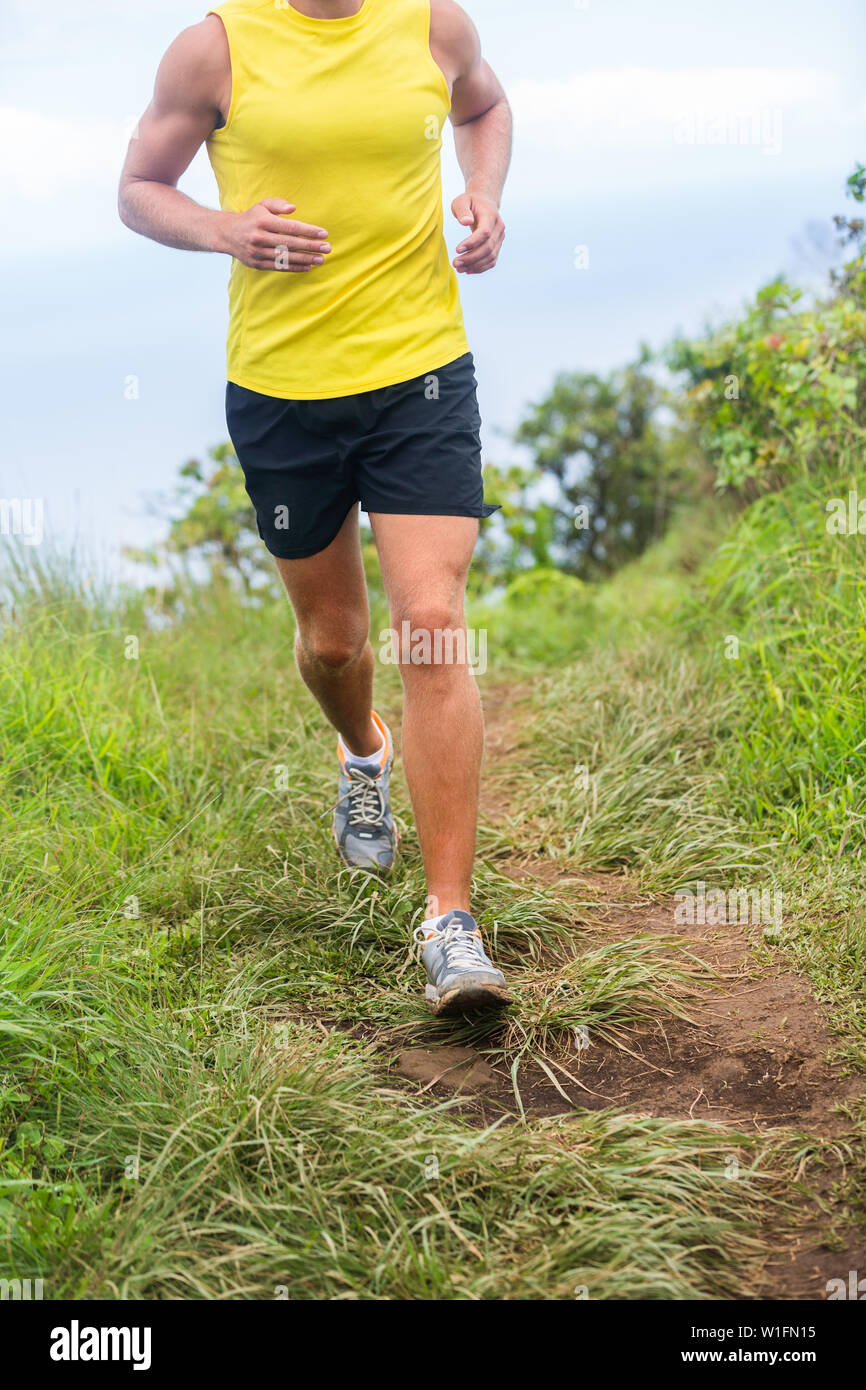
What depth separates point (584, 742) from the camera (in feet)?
13.5

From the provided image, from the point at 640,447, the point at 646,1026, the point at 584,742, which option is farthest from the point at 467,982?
the point at 640,447

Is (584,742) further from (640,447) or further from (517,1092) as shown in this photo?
(640,447)

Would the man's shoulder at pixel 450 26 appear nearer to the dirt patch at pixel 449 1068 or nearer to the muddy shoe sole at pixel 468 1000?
the muddy shoe sole at pixel 468 1000

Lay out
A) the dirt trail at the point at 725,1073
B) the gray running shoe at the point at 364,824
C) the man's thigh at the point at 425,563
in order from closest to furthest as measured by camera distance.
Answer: the dirt trail at the point at 725,1073
the man's thigh at the point at 425,563
the gray running shoe at the point at 364,824

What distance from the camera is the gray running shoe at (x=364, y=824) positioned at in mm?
3205

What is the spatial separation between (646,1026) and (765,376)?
3.17m

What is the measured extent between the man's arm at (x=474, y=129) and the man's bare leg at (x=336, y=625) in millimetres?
692

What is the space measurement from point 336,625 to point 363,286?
85 cm

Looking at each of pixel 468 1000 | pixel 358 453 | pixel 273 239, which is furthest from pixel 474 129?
pixel 468 1000

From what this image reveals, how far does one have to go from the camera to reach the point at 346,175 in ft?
8.67

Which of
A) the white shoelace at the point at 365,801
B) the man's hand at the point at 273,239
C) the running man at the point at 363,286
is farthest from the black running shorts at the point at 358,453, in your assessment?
the white shoelace at the point at 365,801

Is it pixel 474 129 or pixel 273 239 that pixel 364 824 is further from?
pixel 474 129
